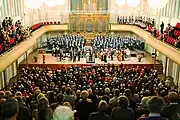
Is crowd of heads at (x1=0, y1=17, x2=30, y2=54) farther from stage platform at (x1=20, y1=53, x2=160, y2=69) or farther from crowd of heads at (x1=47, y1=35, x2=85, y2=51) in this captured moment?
crowd of heads at (x1=47, y1=35, x2=85, y2=51)

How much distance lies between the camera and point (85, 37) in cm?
2941

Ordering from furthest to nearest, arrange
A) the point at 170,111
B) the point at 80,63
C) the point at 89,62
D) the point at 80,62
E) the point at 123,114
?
1. the point at 80,62
2. the point at 89,62
3. the point at 80,63
4. the point at 170,111
5. the point at 123,114

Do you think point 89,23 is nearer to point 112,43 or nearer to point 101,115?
point 112,43

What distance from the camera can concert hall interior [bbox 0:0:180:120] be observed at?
182 inches

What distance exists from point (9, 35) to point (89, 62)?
25.1ft

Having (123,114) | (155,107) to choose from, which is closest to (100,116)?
(123,114)

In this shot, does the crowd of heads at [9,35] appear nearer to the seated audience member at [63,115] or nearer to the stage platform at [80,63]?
the stage platform at [80,63]

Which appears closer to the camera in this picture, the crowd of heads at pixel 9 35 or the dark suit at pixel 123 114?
the dark suit at pixel 123 114

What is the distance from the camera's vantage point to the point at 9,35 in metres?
14.6

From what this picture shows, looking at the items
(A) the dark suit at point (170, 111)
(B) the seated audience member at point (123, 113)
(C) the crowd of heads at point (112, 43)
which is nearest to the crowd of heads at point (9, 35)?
(C) the crowd of heads at point (112, 43)

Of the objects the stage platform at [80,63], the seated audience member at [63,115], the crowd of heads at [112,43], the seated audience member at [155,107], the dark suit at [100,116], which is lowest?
the stage platform at [80,63]

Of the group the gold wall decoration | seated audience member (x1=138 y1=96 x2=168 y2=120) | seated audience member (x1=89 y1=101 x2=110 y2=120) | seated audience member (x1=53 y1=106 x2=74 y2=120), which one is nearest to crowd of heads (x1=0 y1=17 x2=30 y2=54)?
seated audience member (x1=89 y1=101 x2=110 y2=120)

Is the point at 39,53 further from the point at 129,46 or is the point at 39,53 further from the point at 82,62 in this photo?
the point at 129,46

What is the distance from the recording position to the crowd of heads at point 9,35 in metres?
12.7
